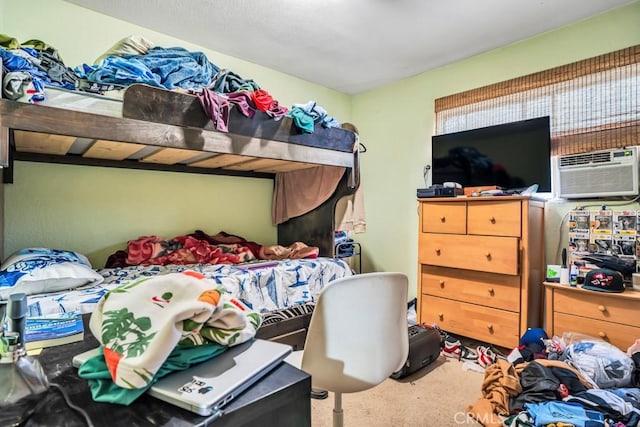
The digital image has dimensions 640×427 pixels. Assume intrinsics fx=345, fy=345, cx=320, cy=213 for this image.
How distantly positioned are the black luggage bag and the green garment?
1794 millimetres

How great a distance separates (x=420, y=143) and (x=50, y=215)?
3.13m

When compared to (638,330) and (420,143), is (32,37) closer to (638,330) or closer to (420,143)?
(420,143)

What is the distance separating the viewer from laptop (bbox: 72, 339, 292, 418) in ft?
1.69

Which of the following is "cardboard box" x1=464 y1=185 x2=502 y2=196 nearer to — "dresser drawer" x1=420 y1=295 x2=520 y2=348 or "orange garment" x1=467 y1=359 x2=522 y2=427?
"dresser drawer" x1=420 y1=295 x2=520 y2=348

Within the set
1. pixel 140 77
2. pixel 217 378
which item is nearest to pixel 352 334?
pixel 217 378

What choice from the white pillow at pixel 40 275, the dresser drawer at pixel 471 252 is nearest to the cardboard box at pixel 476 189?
the dresser drawer at pixel 471 252

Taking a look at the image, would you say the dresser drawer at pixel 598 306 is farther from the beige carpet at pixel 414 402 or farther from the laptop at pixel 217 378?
the laptop at pixel 217 378

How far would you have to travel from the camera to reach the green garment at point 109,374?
53 cm

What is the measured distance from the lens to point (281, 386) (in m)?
0.58

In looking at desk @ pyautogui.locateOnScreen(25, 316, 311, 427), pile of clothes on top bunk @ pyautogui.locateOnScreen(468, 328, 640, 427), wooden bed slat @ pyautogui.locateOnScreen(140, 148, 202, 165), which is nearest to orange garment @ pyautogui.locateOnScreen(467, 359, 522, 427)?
pile of clothes on top bunk @ pyautogui.locateOnScreen(468, 328, 640, 427)

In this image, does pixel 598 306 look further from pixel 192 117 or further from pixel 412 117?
pixel 192 117

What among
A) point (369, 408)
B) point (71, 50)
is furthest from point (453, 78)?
point (71, 50)

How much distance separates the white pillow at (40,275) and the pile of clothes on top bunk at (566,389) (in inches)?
84.2

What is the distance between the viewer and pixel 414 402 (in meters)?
1.93
